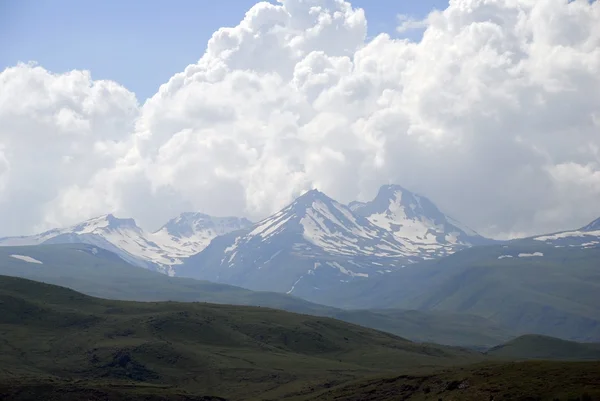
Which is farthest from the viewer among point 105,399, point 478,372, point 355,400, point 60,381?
point 60,381

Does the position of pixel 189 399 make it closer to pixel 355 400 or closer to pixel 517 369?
pixel 355 400

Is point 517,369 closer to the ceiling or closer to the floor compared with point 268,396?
closer to the ceiling

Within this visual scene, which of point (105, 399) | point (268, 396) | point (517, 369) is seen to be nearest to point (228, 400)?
point (268, 396)

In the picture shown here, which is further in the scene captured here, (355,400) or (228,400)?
(228,400)

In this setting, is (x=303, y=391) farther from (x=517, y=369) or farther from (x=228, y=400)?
(x=517, y=369)

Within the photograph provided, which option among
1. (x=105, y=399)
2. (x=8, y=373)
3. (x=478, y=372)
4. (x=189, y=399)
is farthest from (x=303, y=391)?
(x=8, y=373)

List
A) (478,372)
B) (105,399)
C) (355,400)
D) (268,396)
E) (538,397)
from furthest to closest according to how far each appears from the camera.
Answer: (268,396)
(105,399)
(355,400)
(478,372)
(538,397)

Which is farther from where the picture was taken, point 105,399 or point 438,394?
point 105,399

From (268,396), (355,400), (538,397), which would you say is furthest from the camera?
(268,396)

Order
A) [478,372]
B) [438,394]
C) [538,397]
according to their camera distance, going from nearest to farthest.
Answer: [538,397] → [438,394] → [478,372]

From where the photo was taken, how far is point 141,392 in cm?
16988

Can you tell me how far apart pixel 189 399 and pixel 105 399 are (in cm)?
1789

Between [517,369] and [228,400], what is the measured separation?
244 ft

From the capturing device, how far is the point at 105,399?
160 meters
